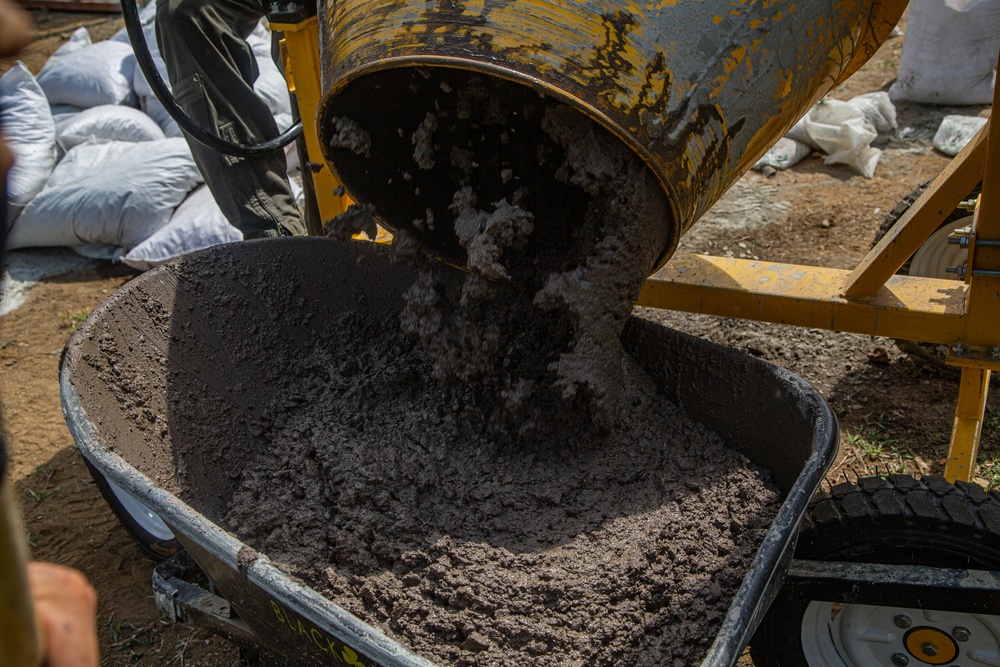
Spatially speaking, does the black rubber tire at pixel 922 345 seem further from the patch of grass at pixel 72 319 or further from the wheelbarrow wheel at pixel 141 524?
the patch of grass at pixel 72 319

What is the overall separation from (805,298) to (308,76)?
1.67 metres

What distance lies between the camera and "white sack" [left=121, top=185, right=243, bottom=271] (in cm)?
400

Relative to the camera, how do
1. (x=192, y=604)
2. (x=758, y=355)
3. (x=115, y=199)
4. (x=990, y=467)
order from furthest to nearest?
1. (x=115, y=199)
2. (x=758, y=355)
3. (x=990, y=467)
4. (x=192, y=604)

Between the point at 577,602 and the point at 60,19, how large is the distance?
27.4 ft

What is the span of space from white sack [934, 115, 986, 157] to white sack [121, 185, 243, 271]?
3.99m

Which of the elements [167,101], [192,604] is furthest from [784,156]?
[192,604]

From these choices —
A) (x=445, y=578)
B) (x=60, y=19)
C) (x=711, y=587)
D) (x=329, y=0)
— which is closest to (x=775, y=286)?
(x=711, y=587)

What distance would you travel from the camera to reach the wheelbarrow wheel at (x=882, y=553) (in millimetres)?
1709

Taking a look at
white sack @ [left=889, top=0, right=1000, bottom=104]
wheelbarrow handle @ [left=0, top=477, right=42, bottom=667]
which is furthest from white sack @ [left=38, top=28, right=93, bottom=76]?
wheelbarrow handle @ [left=0, top=477, right=42, bottom=667]

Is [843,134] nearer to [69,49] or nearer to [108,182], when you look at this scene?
[108,182]

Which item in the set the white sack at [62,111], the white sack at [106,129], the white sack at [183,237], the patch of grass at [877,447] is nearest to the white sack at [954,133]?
the patch of grass at [877,447]

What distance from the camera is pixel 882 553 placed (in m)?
1.76

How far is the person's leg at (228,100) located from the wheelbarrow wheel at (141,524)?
133 cm

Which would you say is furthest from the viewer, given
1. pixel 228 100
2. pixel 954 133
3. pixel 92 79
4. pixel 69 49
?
pixel 69 49
